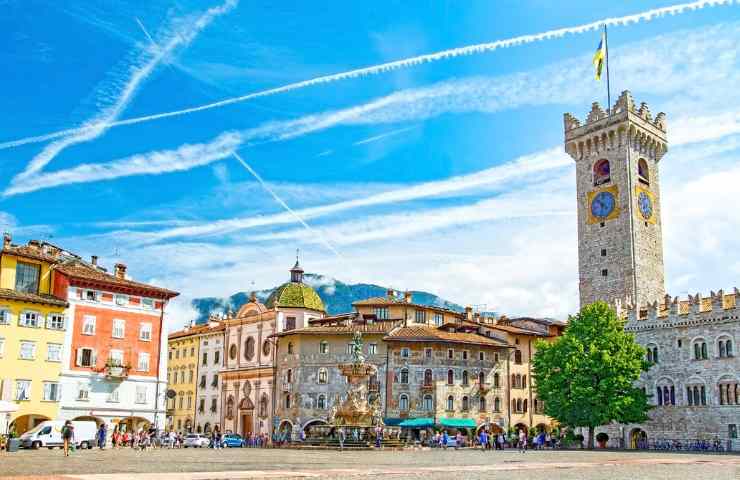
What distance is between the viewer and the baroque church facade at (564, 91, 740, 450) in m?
56.9

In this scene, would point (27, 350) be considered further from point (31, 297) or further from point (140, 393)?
point (140, 393)

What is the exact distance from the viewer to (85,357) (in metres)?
54.8

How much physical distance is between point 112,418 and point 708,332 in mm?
43435

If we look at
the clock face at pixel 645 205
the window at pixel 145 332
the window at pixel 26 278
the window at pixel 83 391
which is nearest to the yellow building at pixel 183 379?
the window at pixel 145 332

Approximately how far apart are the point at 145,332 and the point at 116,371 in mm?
3968

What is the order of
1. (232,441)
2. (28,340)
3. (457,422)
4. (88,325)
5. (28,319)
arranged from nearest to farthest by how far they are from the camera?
(28,340) < (28,319) < (88,325) < (232,441) < (457,422)

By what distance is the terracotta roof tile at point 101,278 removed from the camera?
5525cm

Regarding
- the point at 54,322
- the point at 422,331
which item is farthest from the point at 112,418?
the point at 422,331

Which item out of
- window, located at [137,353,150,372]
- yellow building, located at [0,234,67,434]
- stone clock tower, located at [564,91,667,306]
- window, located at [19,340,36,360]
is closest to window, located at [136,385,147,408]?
window, located at [137,353,150,372]

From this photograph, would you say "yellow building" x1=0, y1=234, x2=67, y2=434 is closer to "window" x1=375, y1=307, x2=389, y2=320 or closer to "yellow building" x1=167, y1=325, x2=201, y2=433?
"window" x1=375, y1=307, x2=389, y2=320

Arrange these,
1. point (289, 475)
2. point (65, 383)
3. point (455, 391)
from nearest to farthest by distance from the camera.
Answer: point (289, 475) < point (65, 383) < point (455, 391)

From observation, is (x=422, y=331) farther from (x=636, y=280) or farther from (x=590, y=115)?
(x=590, y=115)

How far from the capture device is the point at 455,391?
67875 millimetres

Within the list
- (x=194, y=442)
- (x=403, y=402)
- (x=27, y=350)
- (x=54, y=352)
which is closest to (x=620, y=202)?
(x=403, y=402)
